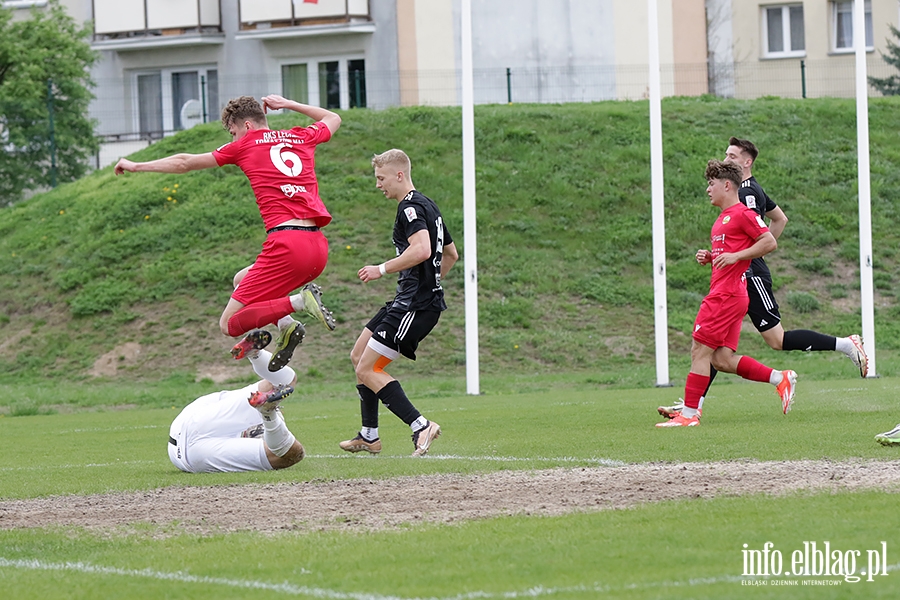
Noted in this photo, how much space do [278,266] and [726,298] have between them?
4231 millimetres

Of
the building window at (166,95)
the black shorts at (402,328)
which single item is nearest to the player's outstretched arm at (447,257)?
the black shorts at (402,328)

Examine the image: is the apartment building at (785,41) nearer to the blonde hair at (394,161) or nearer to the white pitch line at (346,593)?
the blonde hair at (394,161)

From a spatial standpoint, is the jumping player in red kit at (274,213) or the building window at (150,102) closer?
the jumping player in red kit at (274,213)

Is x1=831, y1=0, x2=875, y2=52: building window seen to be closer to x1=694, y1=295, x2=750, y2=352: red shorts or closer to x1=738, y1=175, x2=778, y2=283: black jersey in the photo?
x1=738, y1=175, x2=778, y2=283: black jersey

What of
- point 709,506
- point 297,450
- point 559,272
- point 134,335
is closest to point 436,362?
point 559,272

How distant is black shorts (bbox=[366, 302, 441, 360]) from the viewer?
9.33 meters

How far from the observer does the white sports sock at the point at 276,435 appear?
8383 millimetres

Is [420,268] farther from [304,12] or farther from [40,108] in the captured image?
[304,12]

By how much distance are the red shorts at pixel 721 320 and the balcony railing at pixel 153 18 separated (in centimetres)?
3113

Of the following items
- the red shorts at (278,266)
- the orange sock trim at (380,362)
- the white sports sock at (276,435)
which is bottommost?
the white sports sock at (276,435)

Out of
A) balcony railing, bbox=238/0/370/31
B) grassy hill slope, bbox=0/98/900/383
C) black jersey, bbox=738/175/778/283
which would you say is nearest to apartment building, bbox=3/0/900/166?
balcony railing, bbox=238/0/370/31

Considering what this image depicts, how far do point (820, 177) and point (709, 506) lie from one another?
24.3m

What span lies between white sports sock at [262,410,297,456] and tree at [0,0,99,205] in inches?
1022

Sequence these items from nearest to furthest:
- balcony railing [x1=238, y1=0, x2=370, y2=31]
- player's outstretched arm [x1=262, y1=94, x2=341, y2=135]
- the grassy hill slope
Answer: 1. player's outstretched arm [x1=262, y1=94, x2=341, y2=135]
2. the grassy hill slope
3. balcony railing [x1=238, y1=0, x2=370, y2=31]
